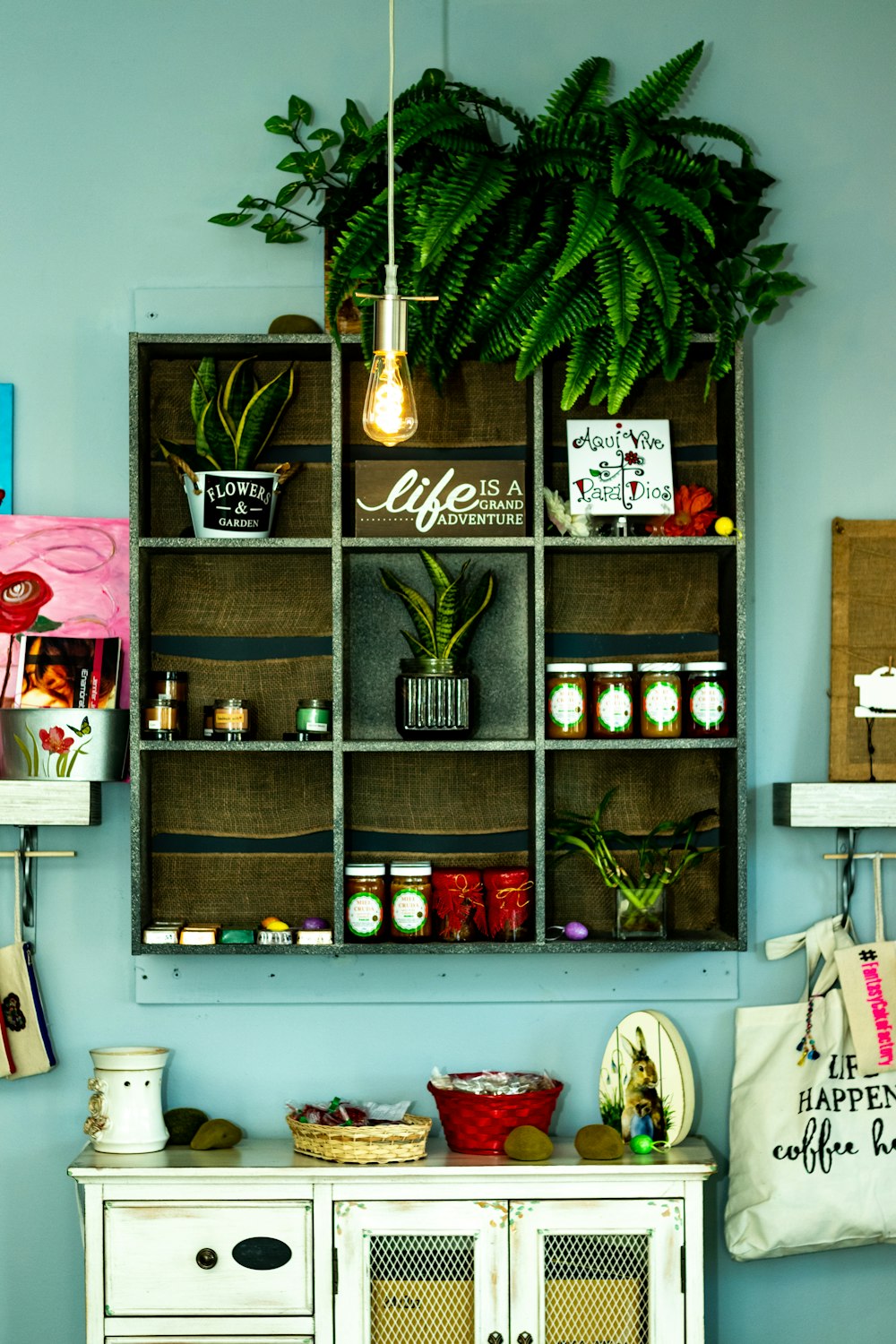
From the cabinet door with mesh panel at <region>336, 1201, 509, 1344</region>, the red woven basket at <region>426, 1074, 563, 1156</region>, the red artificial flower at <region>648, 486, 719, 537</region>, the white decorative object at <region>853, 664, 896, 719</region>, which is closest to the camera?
the cabinet door with mesh panel at <region>336, 1201, 509, 1344</region>

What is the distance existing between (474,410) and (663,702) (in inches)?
27.0

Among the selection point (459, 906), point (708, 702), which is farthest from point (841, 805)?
point (459, 906)

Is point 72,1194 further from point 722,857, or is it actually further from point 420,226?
point 420,226

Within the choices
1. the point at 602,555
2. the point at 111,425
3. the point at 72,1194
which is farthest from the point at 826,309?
the point at 72,1194

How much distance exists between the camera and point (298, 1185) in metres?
2.33

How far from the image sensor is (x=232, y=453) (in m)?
2.55

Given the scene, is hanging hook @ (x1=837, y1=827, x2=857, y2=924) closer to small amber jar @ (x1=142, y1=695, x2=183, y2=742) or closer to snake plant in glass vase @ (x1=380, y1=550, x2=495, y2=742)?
snake plant in glass vase @ (x1=380, y1=550, x2=495, y2=742)

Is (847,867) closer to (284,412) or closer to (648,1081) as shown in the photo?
(648,1081)

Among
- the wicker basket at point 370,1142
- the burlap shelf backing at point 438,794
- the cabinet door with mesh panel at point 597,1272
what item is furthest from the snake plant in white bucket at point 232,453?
the cabinet door with mesh panel at point 597,1272

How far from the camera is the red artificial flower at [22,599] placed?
104 inches

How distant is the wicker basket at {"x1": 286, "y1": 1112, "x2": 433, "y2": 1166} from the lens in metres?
2.36

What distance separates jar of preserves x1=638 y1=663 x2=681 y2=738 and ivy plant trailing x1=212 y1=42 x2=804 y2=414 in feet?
1.58

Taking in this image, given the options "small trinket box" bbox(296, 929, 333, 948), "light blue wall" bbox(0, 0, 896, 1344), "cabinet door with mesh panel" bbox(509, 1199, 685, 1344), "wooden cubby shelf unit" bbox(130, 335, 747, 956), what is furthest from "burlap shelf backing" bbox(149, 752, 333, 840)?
"cabinet door with mesh panel" bbox(509, 1199, 685, 1344)

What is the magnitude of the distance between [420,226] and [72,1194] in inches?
75.8
